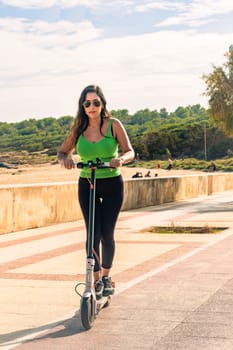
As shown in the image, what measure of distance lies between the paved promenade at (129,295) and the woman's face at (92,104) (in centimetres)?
169

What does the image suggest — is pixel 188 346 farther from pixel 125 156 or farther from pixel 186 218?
pixel 186 218

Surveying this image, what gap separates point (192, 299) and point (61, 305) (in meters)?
1.19

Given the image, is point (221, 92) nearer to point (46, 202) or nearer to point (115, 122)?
point (46, 202)

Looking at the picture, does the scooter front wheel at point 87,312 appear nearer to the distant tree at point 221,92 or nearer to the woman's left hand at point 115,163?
the woman's left hand at point 115,163

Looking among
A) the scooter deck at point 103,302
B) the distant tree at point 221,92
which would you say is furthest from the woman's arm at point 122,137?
the distant tree at point 221,92

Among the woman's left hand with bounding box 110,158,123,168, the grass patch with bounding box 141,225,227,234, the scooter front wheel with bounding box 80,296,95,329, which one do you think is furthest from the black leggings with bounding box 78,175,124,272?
the grass patch with bounding box 141,225,227,234

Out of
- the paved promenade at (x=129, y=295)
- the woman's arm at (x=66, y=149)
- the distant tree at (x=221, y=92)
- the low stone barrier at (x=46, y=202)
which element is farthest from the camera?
the distant tree at (x=221, y=92)

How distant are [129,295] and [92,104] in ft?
6.36

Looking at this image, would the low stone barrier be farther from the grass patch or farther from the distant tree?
the distant tree

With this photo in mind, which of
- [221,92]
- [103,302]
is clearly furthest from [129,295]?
[221,92]

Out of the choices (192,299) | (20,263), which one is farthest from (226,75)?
(192,299)

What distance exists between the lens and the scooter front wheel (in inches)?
238

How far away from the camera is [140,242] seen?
492 inches

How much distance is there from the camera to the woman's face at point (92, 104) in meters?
6.69
